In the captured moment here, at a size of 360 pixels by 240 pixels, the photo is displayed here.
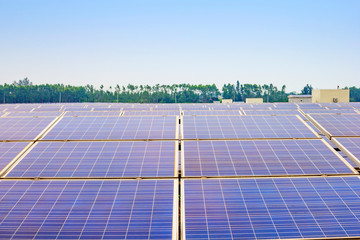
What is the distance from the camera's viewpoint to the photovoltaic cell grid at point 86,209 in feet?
32.8

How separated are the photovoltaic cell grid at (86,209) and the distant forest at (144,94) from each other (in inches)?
6210

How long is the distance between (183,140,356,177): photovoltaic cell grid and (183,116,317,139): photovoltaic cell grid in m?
0.88

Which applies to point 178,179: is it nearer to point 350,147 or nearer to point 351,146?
point 350,147

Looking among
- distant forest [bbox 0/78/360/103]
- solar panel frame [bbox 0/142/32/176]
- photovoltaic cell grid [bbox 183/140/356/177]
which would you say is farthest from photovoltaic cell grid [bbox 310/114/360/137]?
distant forest [bbox 0/78/360/103]

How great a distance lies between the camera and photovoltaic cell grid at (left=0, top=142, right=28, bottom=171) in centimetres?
1423

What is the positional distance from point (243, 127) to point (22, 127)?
1283 centimetres

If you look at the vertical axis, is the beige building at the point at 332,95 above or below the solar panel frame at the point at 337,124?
above

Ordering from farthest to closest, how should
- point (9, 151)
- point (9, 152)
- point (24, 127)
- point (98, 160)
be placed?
1. point (24, 127)
2. point (9, 151)
3. point (9, 152)
4. point (98, 160)

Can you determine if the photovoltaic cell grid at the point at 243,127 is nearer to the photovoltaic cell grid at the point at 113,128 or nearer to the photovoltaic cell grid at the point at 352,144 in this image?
the photovoltaic cell grid at the point at 113,128

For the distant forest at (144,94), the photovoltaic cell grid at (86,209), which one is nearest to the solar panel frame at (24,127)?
the photovoltaic cell grid at (86,209)

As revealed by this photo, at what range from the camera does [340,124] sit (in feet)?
61.8

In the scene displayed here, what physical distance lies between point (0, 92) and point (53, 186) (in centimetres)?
17501

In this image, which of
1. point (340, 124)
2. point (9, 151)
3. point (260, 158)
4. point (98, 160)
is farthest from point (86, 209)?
point (340, 124)

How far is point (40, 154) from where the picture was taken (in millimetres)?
14883
